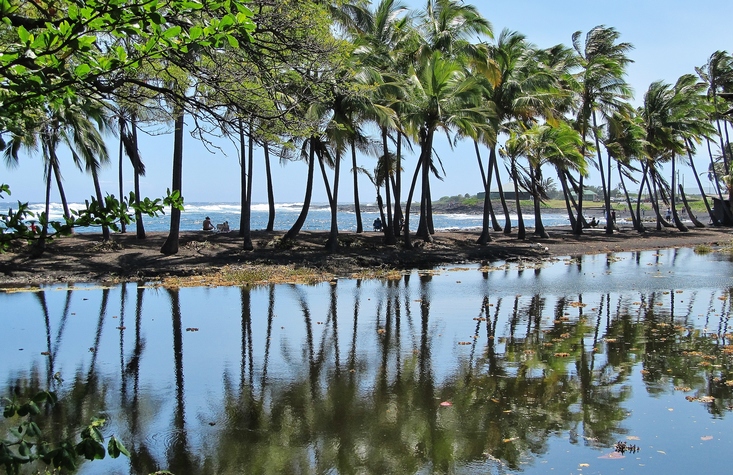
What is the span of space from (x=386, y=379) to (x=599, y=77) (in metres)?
33.6

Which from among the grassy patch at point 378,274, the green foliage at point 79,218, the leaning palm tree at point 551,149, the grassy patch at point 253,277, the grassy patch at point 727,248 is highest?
the leaning palm tree at point 551,149

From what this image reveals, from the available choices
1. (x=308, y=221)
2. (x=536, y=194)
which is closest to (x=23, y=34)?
(x=536, y=194)

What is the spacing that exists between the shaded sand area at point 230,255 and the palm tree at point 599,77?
9.76m

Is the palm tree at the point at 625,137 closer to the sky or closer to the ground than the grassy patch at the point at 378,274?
closer to the sky

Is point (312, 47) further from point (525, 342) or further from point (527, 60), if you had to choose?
point (527, 60)

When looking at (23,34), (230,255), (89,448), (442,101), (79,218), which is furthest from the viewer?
(442,101)

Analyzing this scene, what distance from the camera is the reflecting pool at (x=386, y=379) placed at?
5781 mm

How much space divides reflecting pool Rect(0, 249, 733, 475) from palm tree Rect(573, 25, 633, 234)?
2418cm

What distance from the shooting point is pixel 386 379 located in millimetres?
8266

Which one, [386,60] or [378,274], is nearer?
[378,274]

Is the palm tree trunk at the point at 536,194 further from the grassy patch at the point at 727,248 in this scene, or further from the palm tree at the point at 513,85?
the grassy patch at the point at 727,248

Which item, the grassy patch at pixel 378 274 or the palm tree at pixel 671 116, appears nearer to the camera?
the grassy patch at pixel 378 274

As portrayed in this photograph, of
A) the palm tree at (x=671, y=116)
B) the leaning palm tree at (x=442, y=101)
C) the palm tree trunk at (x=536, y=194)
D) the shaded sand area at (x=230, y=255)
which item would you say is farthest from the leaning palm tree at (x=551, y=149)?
the palm tree at (x=671, y=116)

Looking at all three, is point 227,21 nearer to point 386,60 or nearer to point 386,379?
point 386,379
